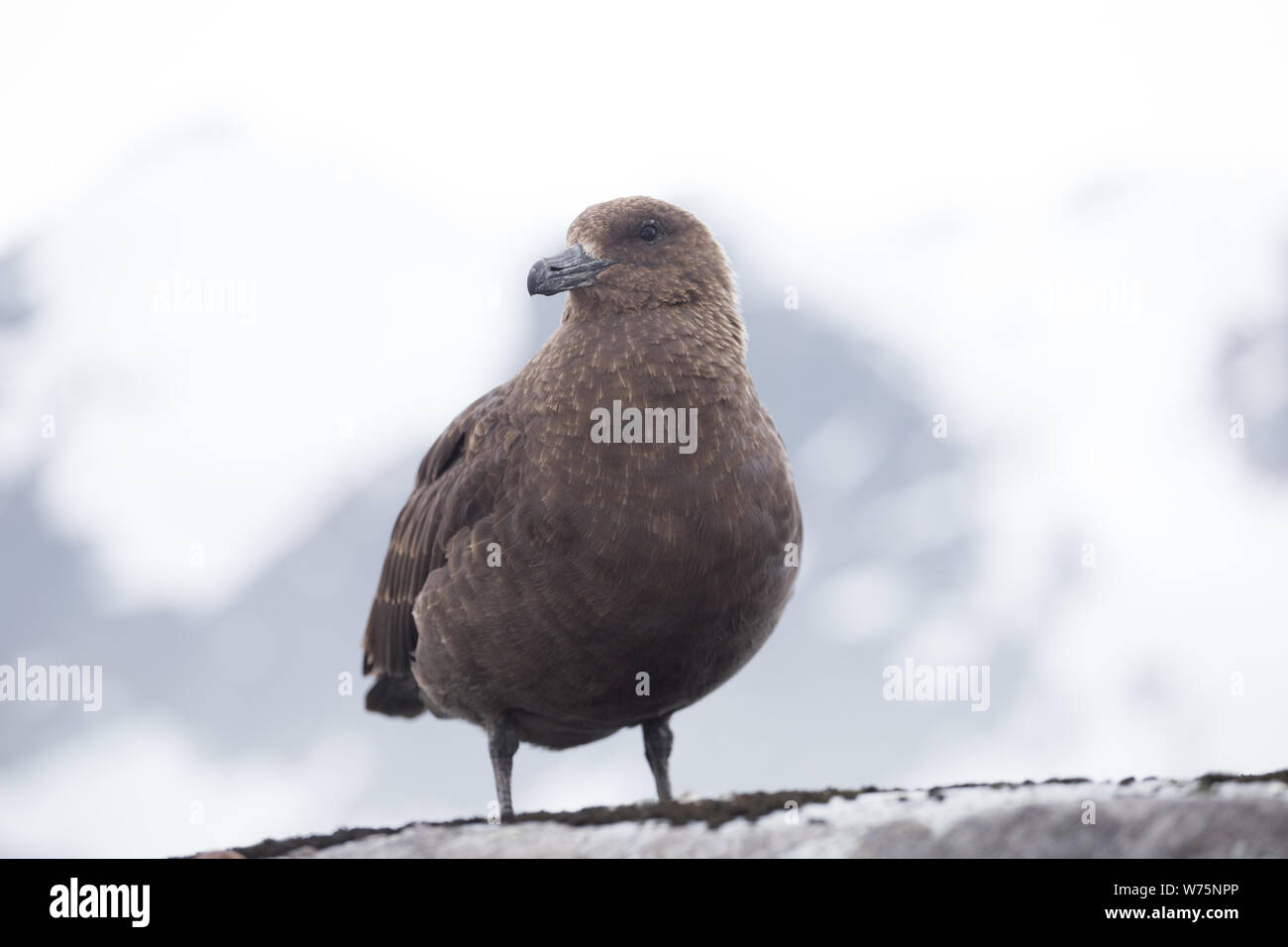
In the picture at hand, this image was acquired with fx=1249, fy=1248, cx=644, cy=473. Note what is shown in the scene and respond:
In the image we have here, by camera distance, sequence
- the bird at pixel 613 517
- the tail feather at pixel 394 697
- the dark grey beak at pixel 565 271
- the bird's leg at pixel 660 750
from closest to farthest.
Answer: the bird at pixel 613 517 → the dark grey beak at pixel 565 271 → the bird's leg at pixel 660 750 → the tail feather at pixel 394 697

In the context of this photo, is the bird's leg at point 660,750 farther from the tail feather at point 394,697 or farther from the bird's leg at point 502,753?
the tail feather at point 394,697

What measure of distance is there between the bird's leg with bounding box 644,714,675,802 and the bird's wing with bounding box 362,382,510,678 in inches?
43.9

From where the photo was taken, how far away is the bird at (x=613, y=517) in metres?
4.50

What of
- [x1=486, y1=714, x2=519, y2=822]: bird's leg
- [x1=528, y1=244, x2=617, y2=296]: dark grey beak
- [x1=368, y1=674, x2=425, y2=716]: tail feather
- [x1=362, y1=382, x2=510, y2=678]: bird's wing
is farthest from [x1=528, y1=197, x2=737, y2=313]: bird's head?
[x1=368, y1=674, x2=425, y2=716]: tail feather

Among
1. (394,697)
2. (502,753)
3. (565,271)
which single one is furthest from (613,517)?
Result: (394,697)

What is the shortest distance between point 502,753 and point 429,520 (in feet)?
3.43

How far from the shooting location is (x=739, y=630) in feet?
15.4

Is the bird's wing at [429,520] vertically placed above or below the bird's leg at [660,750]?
above

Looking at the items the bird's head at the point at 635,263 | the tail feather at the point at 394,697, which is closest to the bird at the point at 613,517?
the bird's head at the point at 635,263

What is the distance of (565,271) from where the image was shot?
502 cm

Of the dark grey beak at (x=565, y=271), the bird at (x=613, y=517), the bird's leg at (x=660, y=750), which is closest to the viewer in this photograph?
the bird at (x=613, y=517)

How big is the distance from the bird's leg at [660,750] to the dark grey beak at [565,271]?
185 cm

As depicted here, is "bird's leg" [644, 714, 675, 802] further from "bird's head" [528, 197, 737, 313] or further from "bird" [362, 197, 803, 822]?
"bird's head" [528, 197, 737, 313]

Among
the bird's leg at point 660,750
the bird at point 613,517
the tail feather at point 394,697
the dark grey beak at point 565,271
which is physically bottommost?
the bird's leg at point 660,750
